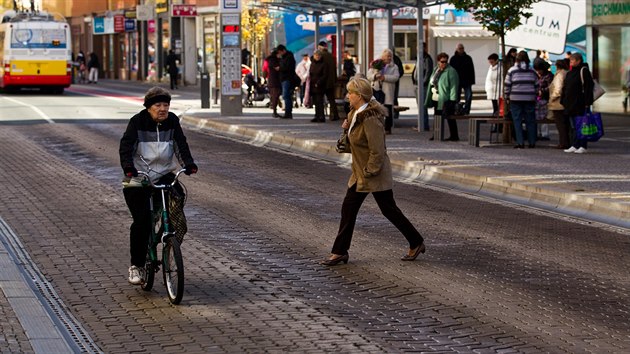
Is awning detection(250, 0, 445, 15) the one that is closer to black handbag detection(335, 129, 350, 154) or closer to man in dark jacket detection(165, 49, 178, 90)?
black handbag detection(335, 129, 350, 154)

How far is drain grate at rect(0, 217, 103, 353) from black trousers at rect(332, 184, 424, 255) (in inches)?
100

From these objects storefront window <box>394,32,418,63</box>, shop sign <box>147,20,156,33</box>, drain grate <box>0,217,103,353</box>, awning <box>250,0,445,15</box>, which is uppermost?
shop sign <box>147,20,156,33</box>

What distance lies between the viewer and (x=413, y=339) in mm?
8734

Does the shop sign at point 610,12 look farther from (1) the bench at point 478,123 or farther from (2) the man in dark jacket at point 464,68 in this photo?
(1) the bench at point 478,123

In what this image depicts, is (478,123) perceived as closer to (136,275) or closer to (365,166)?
(365,166)

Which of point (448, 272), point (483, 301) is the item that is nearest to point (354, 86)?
point (448, 272)

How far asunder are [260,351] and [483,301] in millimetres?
2383

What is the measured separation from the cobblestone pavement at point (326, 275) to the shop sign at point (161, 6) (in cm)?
5692

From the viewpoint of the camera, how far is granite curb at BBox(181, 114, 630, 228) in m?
16.1

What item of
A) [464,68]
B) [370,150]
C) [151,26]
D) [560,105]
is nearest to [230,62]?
[464,68]

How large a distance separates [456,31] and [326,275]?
3987 cm

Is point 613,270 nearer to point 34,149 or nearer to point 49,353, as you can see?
point 49,353

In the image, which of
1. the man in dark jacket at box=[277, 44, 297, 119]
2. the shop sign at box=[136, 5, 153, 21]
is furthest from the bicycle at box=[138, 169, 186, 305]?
the shop sign at box=[136, 5, 153, 21]

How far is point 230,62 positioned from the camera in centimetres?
3694
